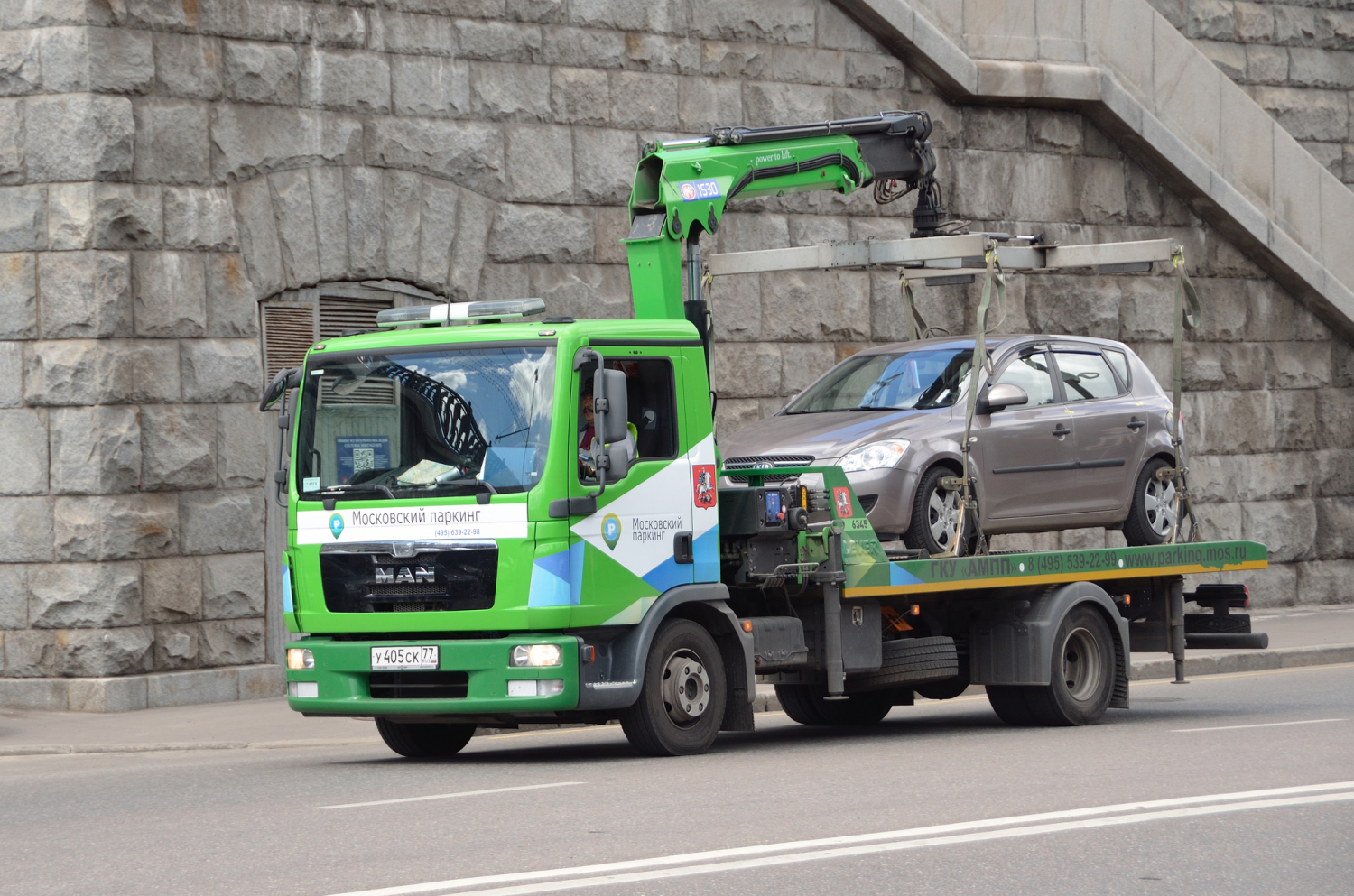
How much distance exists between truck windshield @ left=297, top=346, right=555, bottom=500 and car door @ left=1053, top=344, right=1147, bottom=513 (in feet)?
14.9

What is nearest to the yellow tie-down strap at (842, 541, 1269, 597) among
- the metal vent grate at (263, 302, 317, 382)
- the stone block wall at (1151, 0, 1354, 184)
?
the metal vent grate at (263, 302, 317, 382)

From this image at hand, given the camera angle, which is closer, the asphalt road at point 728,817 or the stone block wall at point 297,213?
the asphalt road at point 728,817

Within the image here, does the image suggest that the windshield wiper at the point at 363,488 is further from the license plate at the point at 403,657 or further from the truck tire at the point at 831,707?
the truck tire at the point at 831,707

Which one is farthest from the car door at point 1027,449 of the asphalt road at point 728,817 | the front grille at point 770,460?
the asphalt road at point 728,817

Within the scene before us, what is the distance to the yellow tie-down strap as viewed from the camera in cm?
1221

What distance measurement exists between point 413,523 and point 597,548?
103 cm

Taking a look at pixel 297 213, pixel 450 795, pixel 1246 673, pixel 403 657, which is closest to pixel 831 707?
pixel 403 657

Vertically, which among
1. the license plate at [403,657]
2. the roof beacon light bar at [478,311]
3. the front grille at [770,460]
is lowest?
the license plate at [403,657]

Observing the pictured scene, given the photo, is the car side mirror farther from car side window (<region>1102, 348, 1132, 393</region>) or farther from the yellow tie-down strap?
car side window (<region>1102, 348, 1132, 393</region>)

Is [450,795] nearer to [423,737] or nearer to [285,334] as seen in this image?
[423,737]

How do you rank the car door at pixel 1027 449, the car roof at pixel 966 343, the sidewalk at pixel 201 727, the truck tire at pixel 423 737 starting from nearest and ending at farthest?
the truck tire at pixel 423 737
the sidewalk at pixel 201 727
the car door at pixel 1027 449
the car roof at pixel 966 343

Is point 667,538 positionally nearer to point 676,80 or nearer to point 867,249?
point 867,249

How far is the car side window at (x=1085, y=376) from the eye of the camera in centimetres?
1405

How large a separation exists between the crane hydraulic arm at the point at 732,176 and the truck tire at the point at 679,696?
87.7 inches
